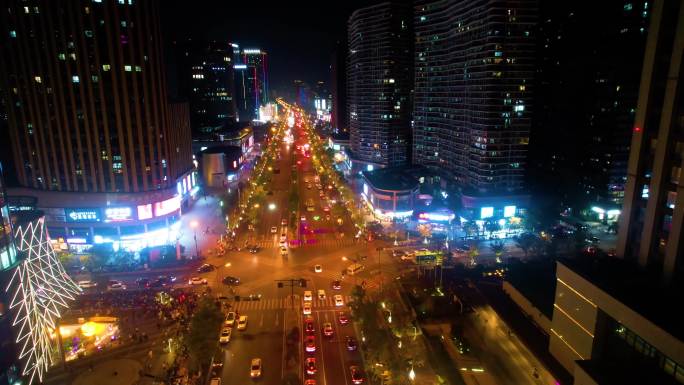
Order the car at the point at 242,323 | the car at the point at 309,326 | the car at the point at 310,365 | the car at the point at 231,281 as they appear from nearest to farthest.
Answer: the car at the point at 310,365 → the car at the point at 309,326 → the car at the point at 242,323 → the car at the point at 231,281

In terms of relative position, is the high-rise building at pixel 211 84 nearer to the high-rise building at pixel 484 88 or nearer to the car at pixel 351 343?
the high-rise building at pixel 484 88

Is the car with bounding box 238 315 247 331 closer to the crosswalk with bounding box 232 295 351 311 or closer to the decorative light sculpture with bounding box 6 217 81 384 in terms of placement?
the crosswalk with bounding box 232 295 351 311

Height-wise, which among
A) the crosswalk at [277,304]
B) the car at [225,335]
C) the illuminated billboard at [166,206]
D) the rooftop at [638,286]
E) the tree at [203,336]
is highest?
the rooftop at [638,286]

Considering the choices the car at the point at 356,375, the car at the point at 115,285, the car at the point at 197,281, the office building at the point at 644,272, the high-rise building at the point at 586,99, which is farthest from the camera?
the high-rise building at the point at 586,99

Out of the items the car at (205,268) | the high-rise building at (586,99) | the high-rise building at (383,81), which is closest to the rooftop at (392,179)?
the high-rise building at (383,81)

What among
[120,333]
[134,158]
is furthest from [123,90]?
[120,333]
